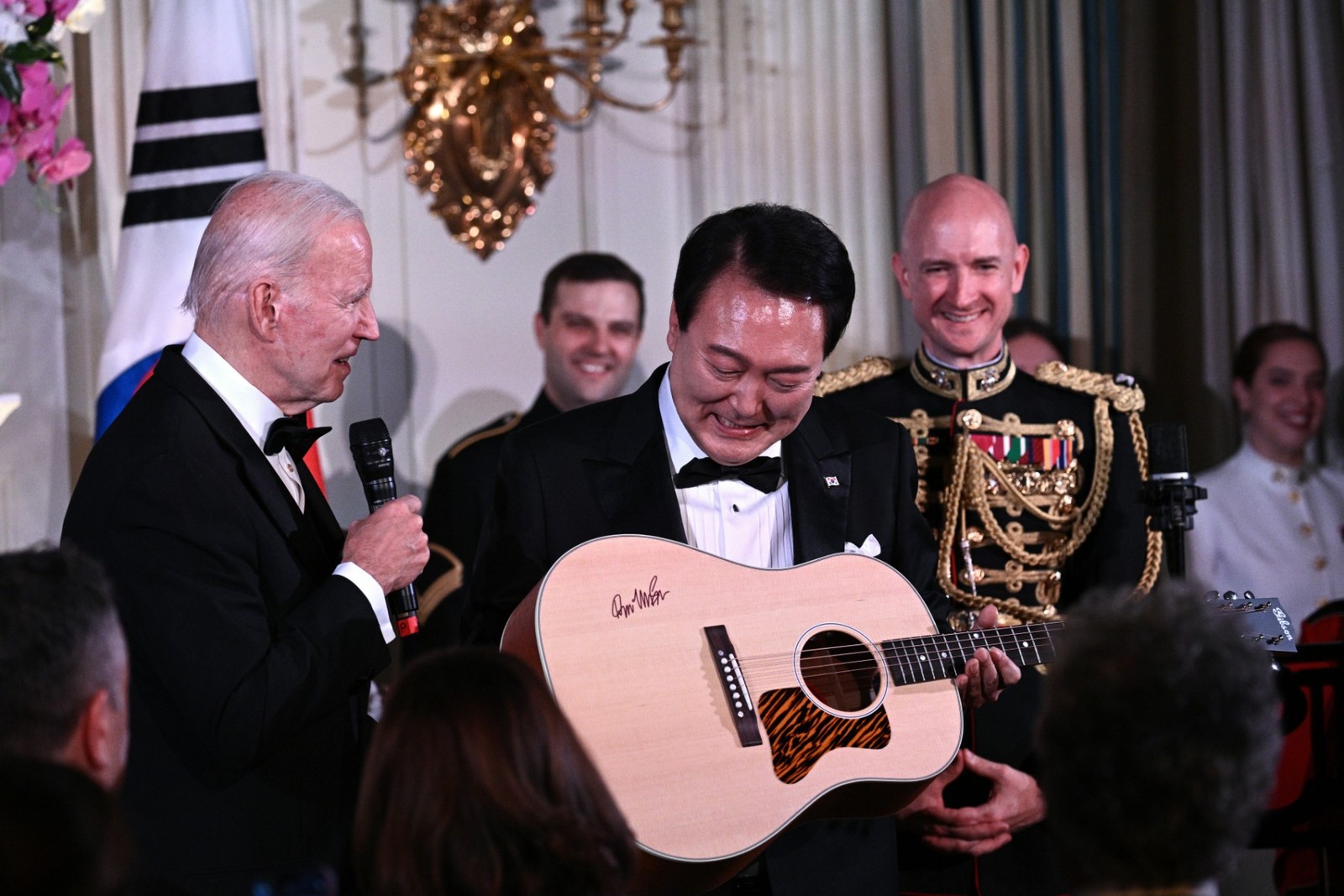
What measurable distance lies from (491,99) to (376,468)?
8.79 feet

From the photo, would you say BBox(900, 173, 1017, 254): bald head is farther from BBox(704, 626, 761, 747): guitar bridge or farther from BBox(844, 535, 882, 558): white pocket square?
BBox(704, 626, 761, 747): guitar bridge

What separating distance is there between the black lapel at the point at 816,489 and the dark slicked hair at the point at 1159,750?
48.7 inches

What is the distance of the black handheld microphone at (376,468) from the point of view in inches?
95.3

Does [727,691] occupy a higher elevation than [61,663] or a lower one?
lower

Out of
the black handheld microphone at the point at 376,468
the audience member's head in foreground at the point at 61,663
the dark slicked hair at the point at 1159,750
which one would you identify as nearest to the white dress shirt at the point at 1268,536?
the black handheld microphone at the point at 376,468

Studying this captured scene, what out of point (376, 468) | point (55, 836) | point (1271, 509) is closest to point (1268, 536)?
point (1271, 509)

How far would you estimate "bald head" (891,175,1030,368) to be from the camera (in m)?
3.21

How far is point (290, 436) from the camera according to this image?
2.44 meters

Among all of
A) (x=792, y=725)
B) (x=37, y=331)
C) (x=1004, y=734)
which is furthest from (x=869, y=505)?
(x=37, y=331)

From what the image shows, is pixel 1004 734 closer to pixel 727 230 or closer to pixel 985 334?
pixel 985 334

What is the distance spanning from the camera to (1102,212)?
16.1 feet

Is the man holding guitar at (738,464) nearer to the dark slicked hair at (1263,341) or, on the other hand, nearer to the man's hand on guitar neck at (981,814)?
the man's hand on guitar neck at (981,814)

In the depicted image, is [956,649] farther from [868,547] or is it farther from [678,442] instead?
→ [678,442]

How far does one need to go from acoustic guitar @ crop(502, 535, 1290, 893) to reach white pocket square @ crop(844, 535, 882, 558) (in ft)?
0.37
